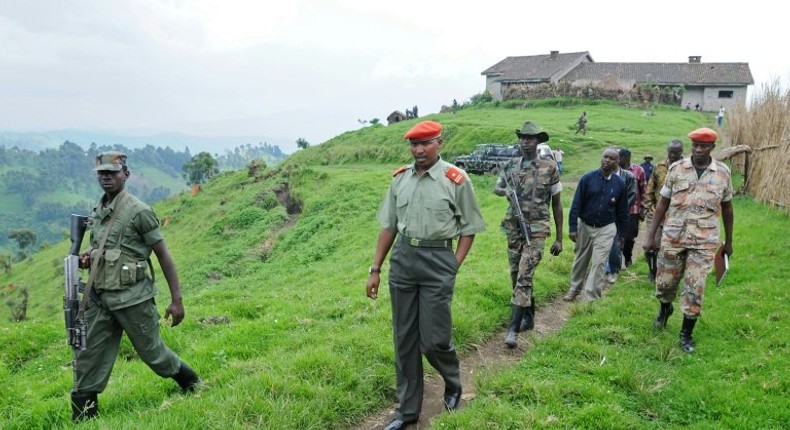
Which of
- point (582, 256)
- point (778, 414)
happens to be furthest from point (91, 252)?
point (582, 256)

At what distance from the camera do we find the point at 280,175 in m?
30.5

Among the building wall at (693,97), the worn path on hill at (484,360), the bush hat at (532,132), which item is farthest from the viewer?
the building wall at (693,97)

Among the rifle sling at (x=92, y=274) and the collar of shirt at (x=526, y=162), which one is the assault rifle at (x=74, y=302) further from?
the collar of shirt at (x=526, y=162)

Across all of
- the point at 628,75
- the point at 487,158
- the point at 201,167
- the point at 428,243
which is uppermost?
the point at 628,75

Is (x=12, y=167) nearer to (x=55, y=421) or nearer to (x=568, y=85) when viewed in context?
(x=568, y=85)

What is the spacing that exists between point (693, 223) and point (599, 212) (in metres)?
1.46

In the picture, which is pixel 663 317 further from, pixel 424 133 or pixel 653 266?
pixel 424 133

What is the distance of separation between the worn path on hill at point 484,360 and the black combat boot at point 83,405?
2.11m

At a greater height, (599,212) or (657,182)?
(657,182)

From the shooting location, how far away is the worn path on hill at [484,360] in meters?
4.48

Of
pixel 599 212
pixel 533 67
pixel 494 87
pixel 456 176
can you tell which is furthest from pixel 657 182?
pixel 494 87

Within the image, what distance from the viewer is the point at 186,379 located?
4652 mm

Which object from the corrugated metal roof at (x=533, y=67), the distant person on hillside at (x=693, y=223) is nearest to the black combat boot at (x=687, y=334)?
the distant person on hillside at (x=693, y=223)

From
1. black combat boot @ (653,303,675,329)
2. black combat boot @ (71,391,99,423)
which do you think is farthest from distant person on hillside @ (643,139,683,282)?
black combat boot @ (71,391,99,423)
